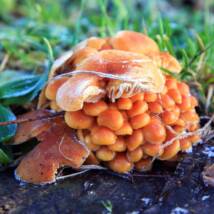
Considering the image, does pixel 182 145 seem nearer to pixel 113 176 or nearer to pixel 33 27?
pixel 113 176

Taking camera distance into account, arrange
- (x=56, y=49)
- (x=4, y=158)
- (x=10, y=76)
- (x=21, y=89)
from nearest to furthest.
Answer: (x=4, y=158)
(x=21, y=89)
(x=10, y=76)
(x=56, y=49)

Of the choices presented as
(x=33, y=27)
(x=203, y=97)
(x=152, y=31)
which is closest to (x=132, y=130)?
(x=203, y=97)

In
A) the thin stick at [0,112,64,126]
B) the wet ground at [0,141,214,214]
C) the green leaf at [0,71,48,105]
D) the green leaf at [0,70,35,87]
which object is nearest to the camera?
the wet ground at [0,141,214,214]

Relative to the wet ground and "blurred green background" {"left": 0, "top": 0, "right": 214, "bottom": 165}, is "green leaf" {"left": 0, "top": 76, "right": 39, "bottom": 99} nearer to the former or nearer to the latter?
"blurred green background" {"left": 0, "top": 0, "right": 214, "bottom": 165}

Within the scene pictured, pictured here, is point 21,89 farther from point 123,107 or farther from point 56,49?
point 56,49

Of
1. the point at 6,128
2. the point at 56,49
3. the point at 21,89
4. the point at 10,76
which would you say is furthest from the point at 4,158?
the point at 56,49

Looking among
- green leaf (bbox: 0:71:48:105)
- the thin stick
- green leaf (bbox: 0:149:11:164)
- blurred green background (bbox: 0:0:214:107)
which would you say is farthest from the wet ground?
blurred green background (bbox: 0:0:214:107)
